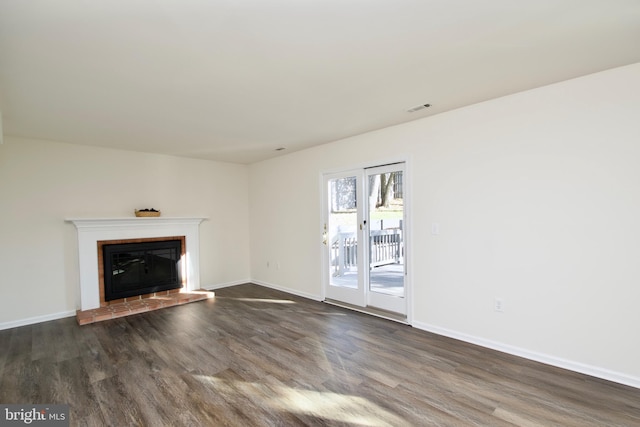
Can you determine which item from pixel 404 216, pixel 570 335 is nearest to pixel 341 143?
pixel 404 216

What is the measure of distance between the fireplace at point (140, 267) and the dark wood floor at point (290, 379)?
909mm

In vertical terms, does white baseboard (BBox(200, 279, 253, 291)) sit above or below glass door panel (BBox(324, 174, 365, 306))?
below

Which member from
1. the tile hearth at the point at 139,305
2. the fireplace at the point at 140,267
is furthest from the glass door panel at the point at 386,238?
the fireplace at the point at 140,267

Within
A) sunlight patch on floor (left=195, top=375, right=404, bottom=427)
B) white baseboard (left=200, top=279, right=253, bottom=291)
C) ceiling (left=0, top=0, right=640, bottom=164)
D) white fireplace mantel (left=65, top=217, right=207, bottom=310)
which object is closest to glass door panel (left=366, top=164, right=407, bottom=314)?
ceiling (left=0, top=0, right=640, bottom=164)

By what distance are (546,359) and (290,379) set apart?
224 centimetres

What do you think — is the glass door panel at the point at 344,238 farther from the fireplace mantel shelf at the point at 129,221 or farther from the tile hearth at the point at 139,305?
the fireplace mantel shelf at the point at 129,221

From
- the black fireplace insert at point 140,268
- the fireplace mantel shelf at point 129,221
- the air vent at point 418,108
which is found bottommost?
the black fireplace insert at point 140,268

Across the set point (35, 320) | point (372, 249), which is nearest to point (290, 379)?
point (372, 249)

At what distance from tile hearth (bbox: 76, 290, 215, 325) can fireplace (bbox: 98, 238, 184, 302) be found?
4.5 inches

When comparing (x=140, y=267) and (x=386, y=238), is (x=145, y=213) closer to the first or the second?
(x=140, y=267)

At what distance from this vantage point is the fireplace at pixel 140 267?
14.5ft

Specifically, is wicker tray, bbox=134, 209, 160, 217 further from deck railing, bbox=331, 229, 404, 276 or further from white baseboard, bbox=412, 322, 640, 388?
white baseboard, bbox=412, 322, 640, 388

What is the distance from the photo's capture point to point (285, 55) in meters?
2.05

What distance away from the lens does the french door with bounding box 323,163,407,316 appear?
3773mm
